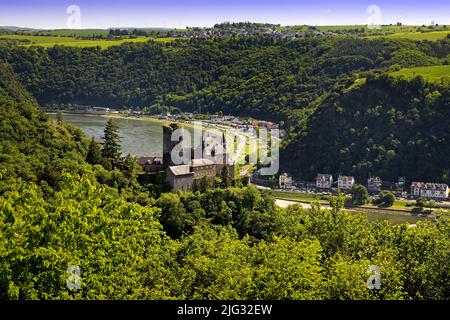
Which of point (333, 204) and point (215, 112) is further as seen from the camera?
point (215, 112)

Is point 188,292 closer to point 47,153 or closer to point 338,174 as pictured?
point 47,153

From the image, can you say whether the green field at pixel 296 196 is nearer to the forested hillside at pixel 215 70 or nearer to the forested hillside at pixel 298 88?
the forested hillside at pixel 298 88

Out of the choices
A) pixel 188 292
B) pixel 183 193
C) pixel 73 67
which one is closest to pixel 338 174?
pixel 183 193

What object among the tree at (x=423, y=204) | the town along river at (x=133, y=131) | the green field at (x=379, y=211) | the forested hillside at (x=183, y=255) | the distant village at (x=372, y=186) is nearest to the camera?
the forested hillside at (x=183, y=255)

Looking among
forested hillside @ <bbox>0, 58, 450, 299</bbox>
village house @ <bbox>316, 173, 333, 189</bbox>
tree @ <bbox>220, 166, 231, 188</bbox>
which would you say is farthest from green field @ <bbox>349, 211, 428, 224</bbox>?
forested hillside @ <bbox>0, 58, 450, 299</bbox>

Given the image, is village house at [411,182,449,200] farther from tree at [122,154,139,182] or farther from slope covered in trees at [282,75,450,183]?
tree at [122,154,139,182]

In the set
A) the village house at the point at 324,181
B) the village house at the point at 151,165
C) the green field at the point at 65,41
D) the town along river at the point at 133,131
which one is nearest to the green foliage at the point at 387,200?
the village house at the point at 324,181
